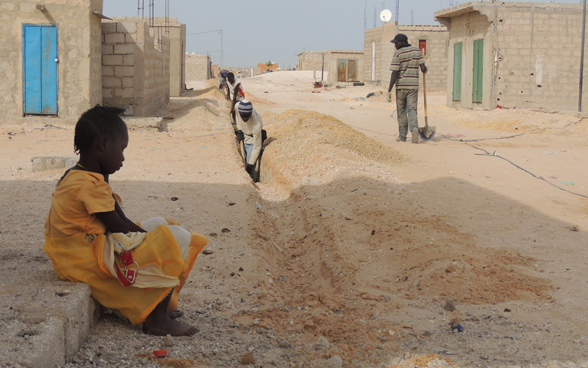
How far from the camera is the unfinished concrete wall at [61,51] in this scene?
34.9 feet

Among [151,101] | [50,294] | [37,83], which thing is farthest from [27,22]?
[50,294]

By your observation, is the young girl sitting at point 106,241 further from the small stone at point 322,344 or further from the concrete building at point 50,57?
the concrete building at point 50,57

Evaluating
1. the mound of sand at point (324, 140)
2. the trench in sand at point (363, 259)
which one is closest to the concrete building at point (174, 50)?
the mound of sand at point (324, 140)

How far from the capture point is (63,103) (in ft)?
35.8

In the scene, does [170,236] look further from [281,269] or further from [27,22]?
[27,22]

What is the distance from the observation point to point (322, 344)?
8.93 feet

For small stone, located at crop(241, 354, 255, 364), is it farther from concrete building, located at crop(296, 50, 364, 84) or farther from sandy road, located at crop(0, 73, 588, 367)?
concrete building, located at crop(296, 50, 364, 84)

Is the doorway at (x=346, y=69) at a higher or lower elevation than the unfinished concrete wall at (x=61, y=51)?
higher

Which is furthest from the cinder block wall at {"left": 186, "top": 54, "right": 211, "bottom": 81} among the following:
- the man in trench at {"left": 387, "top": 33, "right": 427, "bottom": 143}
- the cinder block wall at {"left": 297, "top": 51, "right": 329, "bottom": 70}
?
the man in trench at {"left": 387, "top": 33, "right": 427, "bottom": 143}

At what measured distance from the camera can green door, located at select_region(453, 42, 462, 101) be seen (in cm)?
1809

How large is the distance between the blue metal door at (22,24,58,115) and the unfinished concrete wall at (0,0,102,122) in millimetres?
77

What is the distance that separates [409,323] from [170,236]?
4.54ft

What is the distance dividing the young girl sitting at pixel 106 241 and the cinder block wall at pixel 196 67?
37044 millimetres

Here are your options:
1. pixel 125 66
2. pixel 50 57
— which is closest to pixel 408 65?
pixel 125 66
